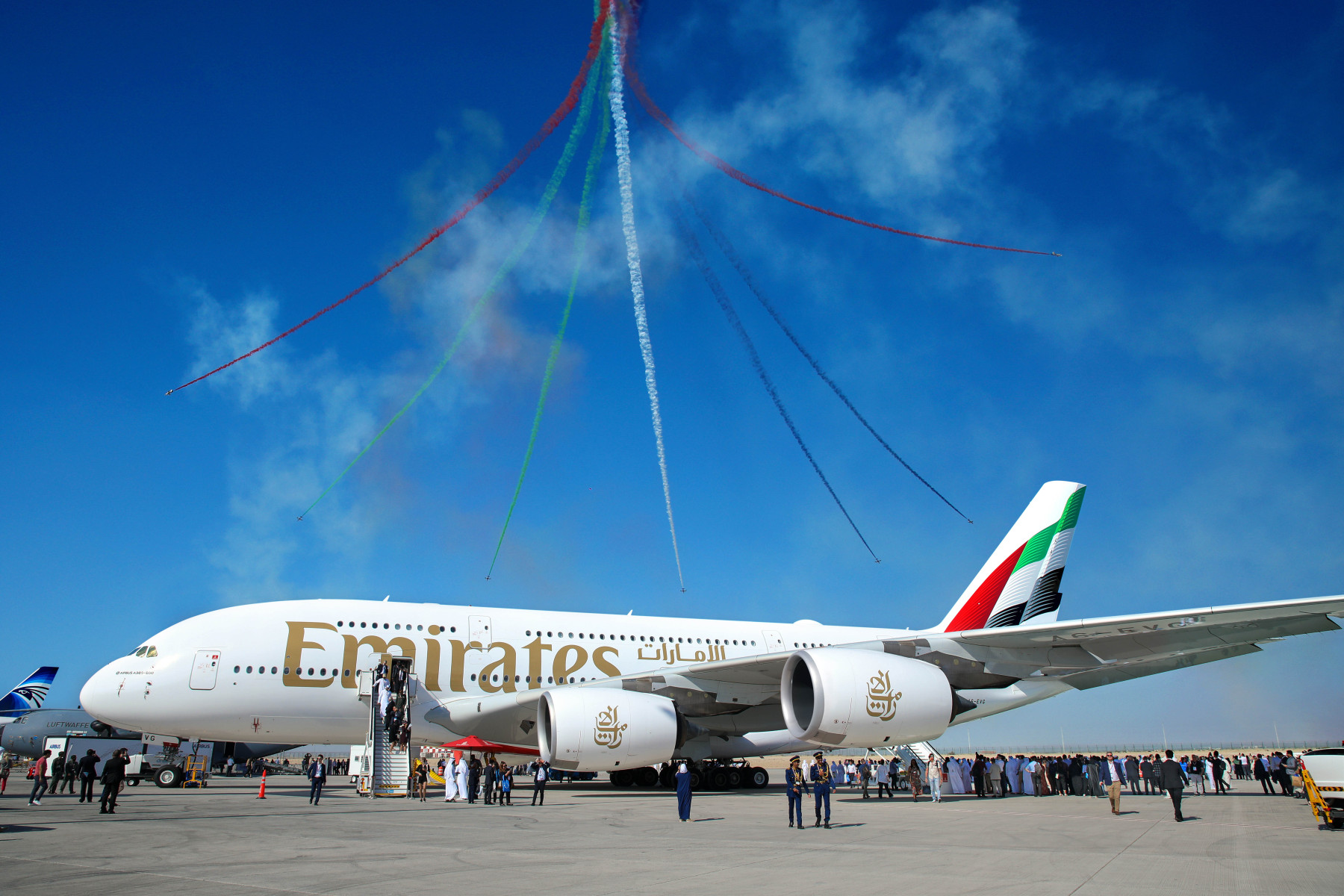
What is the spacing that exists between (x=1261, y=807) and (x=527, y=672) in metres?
16.0

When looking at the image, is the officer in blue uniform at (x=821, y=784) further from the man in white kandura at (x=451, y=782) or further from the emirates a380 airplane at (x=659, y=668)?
the man in white kandura at (x=451, y=782)

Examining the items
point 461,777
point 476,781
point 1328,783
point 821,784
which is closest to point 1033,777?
point 1328,783

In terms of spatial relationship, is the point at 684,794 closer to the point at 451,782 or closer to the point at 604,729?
the point at 604,729

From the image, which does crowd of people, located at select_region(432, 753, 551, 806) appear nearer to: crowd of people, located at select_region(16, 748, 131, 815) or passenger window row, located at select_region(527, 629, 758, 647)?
passenger window row, located at select_region(527, 629, 758, 647)

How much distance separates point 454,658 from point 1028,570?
47.1 feet

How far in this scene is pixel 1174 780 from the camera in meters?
13.3

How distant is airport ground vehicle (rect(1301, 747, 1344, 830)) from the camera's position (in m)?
11.9

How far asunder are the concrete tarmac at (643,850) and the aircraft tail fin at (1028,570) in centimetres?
562

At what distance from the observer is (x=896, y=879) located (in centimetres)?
697

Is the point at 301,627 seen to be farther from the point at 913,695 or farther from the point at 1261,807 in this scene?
the point at 1261,807

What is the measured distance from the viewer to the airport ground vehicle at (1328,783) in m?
11.9

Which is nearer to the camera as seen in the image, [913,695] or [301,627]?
[913,695]

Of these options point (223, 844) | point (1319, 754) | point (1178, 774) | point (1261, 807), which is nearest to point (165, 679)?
point (223, 844)

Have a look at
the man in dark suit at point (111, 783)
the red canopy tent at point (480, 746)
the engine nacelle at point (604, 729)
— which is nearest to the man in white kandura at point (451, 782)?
the red canopy tent at point (480, 746)
